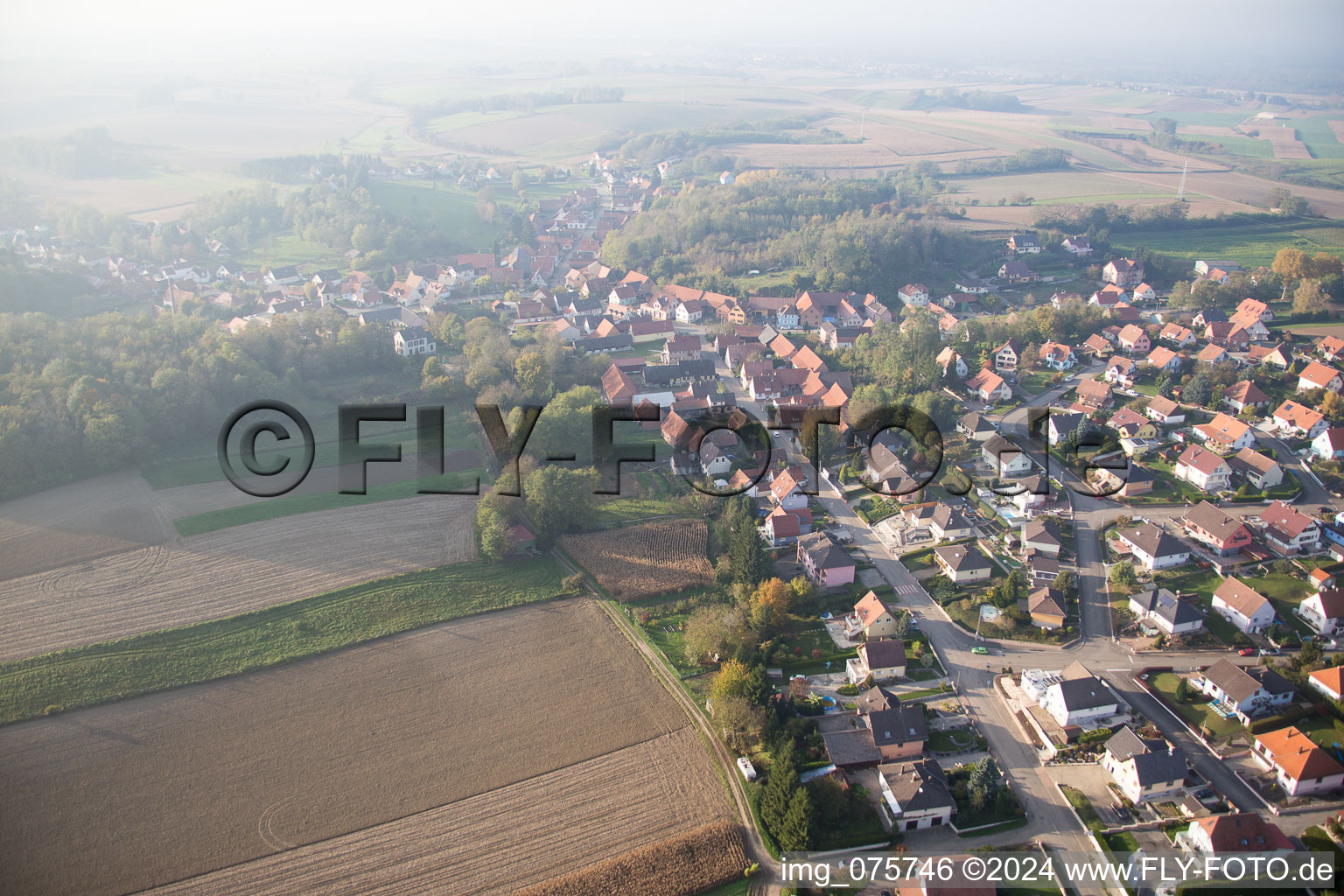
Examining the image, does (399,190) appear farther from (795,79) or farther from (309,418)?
(795,79)

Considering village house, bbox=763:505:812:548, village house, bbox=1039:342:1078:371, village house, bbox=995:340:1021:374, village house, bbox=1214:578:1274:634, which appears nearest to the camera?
village house, bbox=1214:578:1274:634

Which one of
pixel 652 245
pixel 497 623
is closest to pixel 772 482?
pixel 497 623

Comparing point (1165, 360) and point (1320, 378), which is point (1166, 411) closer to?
point (1165, 360)

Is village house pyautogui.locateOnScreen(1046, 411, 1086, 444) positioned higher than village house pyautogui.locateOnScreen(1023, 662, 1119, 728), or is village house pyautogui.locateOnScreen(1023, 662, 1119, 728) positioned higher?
village house pyautogui.locateOnScreen(1046, 411, 1086, 444)

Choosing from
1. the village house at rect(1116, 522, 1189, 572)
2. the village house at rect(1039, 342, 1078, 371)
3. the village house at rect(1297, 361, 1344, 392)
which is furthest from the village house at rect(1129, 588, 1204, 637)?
the village house at rect(1039, 342, 1078, 371)

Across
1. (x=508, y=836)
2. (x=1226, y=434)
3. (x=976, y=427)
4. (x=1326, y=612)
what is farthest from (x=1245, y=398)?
(x=508, y=836)

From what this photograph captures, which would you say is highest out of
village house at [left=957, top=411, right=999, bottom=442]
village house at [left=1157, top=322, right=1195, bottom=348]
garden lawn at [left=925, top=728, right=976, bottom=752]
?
village house at [left=1157, top=322, right=1195, bottom=348]

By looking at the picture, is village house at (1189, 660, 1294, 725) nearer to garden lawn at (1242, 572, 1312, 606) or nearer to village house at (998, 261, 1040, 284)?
garden lawn at (1242, 572, 1312, 606)
